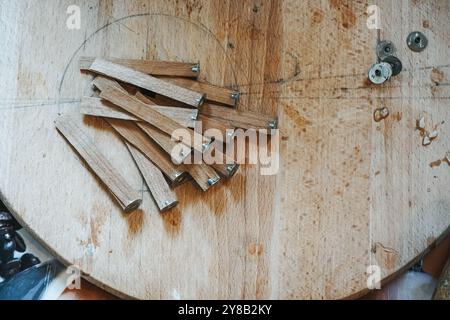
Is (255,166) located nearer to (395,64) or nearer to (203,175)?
(203,175)

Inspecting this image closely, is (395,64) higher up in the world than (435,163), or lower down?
higher up

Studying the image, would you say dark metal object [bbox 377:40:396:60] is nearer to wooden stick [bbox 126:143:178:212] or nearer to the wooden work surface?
the wooden work surface

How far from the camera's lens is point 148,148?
144 centimetres

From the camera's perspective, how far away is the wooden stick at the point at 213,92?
144 cm

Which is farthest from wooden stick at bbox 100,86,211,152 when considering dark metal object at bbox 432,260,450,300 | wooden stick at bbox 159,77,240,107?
dark metal object at bbox 432,260,450,300

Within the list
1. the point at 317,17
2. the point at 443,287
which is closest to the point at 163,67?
the point at 317,17

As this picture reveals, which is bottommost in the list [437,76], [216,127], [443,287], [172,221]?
[443,287]

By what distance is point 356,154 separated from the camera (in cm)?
143

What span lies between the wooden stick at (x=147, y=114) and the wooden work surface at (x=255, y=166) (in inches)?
2.9

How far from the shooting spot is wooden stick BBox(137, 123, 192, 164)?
55.3 inches

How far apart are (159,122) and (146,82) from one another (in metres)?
0.11

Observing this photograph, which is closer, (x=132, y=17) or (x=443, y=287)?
(x=443, y=287)

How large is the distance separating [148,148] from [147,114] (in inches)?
3.3

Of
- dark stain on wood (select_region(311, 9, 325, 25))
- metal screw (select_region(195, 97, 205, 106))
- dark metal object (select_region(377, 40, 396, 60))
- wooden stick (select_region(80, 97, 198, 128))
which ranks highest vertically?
dark stain on wood (select_region(311, 9, 325, 25))
